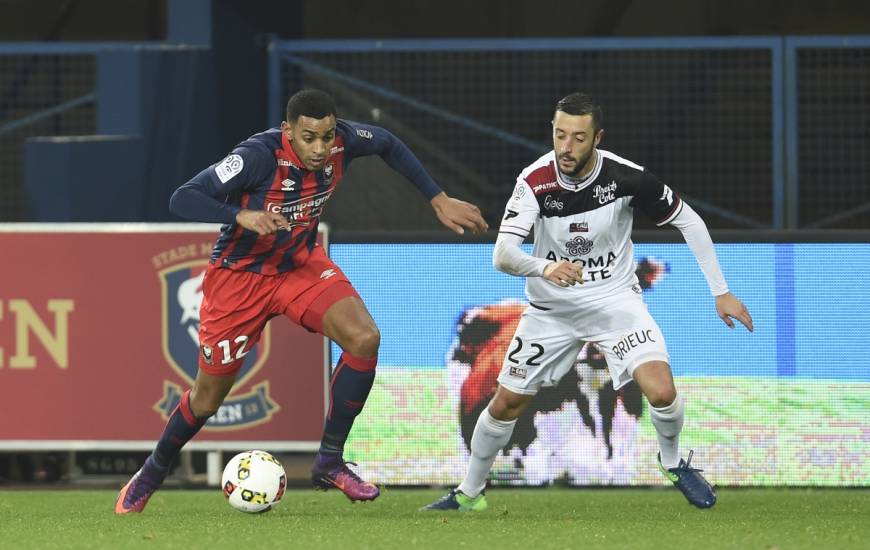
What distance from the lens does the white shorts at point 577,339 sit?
23.9 ft

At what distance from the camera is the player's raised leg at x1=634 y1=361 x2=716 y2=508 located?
714 centimetres

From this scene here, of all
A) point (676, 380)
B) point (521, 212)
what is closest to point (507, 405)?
point (521, 212)

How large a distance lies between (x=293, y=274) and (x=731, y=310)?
1993 mm

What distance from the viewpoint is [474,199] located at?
1170 centimetres

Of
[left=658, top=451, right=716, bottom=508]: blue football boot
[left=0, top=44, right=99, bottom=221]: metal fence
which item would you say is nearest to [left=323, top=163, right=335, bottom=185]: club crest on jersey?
[left=658, top=451, right=716, bottom=508]: blue football boot

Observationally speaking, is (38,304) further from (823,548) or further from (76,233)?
(823,548)

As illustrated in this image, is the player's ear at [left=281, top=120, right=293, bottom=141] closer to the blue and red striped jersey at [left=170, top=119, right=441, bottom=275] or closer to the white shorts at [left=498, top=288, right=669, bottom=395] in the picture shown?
the blue and red striped jersey at [left=170, top=119, right=441, bottom=275]

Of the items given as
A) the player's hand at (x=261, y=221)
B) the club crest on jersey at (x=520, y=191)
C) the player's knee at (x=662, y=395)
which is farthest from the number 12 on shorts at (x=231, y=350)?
the player's knee at (x=662, y=395)

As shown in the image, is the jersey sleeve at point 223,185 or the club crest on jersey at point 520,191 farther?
the club crest on jersey at point 520,191

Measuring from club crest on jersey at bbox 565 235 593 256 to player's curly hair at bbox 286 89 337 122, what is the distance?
123 cm

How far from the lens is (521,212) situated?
7.18m

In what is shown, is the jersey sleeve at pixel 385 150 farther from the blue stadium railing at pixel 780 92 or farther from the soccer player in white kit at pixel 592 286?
the blue stadium railing at pixel 780 92

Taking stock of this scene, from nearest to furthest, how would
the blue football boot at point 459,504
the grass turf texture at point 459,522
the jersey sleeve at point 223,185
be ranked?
the grass turf texture at point 459,522, the jersey sleeve at point 223,185, the blue football boot at point 459,504

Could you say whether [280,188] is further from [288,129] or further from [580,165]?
[580,165]
